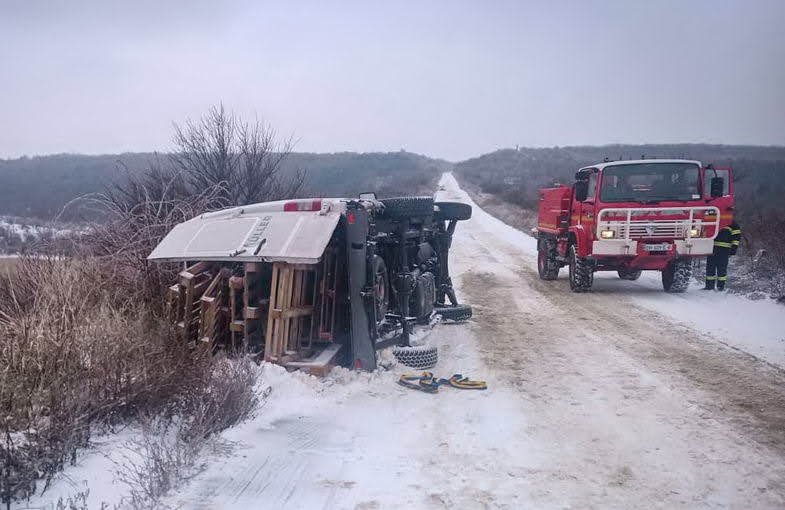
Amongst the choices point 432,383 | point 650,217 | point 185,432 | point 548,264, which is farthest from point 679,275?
point 185,432

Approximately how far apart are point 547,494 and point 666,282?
9285 mm

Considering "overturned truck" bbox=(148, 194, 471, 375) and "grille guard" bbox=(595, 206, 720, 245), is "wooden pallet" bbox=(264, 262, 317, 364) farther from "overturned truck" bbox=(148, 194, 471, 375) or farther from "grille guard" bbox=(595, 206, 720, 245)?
"grille guard" bbox=(595, 206, 720, 245)

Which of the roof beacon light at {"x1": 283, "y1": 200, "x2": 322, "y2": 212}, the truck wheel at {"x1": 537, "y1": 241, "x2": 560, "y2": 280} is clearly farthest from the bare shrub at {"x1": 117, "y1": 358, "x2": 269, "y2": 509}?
the truck wheel at {"x1": 537, "y1": 241, "x2": 560, "y2": 280}

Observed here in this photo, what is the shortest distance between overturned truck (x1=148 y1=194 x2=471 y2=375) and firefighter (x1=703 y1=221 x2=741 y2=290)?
742 centimetres

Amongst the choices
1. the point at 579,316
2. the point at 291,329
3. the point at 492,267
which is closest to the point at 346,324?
the point at 291,329

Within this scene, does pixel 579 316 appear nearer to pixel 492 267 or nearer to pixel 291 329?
pixel 291 329

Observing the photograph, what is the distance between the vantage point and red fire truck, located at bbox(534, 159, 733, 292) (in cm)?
1104

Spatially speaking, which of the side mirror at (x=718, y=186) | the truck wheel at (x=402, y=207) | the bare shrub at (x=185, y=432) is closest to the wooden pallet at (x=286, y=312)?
the bare shrub at (x=185, y=432)

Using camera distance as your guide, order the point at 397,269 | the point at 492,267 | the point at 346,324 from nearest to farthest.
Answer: the point at 346,324 < the point at 397,269 < the point at 492,267

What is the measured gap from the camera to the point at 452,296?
916 centimetres

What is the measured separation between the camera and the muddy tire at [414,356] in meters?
6.28

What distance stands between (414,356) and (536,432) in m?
1.90

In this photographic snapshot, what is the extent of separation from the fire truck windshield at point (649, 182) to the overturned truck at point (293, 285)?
616 cm

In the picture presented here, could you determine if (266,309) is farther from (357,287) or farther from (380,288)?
(380,288)
